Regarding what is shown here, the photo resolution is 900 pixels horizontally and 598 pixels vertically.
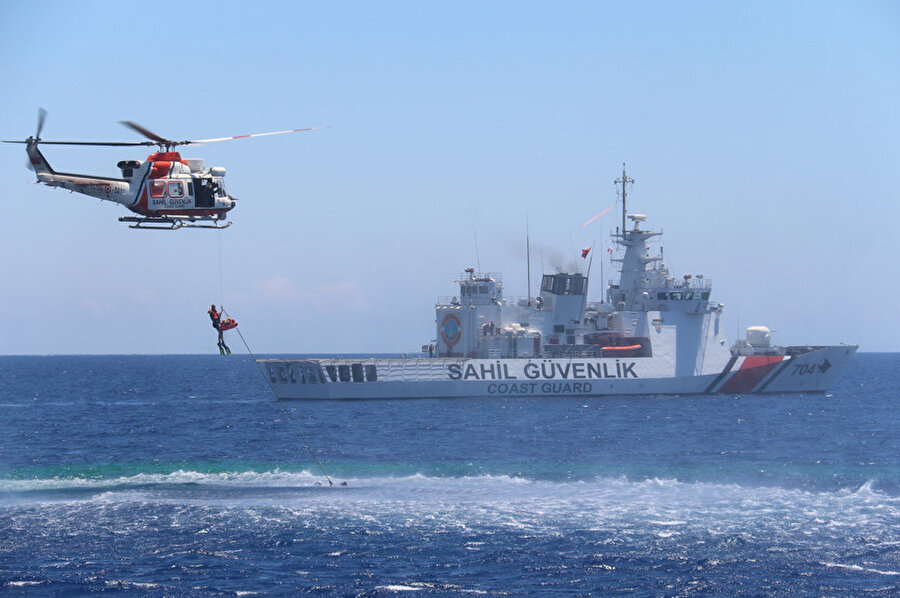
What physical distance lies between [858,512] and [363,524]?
41.8 feet

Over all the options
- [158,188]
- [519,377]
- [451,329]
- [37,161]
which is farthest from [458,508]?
[451,329]

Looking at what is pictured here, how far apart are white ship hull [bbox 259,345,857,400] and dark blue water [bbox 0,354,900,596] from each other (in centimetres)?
461

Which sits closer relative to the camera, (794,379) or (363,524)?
(363,524)

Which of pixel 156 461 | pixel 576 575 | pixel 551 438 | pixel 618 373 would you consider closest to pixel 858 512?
pixel 576 575

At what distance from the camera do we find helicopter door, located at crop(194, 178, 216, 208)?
72.4 feet

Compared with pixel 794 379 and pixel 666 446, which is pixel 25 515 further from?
pixel 794 379

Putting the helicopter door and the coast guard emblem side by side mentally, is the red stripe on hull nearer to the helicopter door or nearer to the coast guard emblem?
the coast guard emblem

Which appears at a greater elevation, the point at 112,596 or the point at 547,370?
the point at 547,370

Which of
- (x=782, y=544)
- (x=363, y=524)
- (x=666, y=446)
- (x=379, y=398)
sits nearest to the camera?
(x=782, y=544)

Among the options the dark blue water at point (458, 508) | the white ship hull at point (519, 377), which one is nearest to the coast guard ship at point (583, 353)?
the white ship hull at point (519, 377)

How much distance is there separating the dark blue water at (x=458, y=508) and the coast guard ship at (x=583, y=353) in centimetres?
516

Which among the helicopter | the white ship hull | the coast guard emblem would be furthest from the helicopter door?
the coast guard emblem

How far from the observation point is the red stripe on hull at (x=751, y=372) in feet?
186

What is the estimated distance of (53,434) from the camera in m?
44.9
